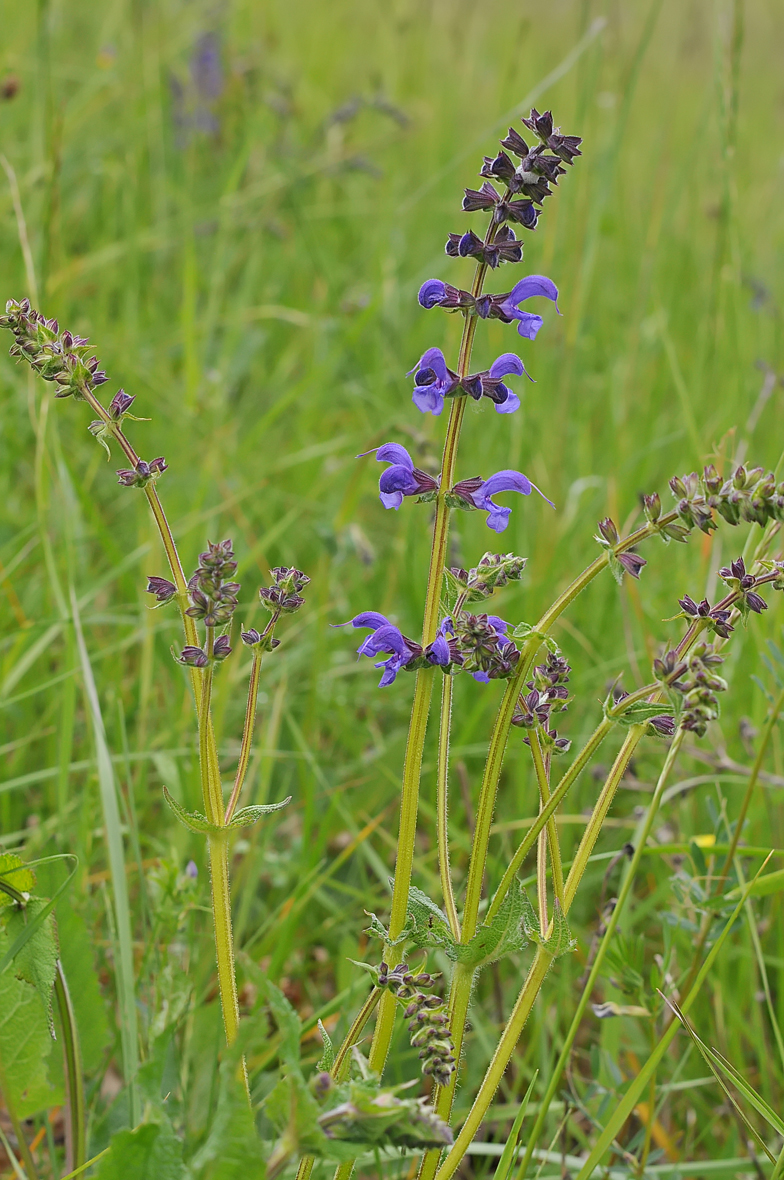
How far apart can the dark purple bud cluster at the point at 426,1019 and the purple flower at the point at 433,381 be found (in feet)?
2.07

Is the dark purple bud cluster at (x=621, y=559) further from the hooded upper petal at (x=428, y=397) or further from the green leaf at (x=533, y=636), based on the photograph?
the hooded upper petal at (x=428, y=397)

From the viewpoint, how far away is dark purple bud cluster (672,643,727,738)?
1096 mm

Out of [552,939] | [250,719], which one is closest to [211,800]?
[250,719]

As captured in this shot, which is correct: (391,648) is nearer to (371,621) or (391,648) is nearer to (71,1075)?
(371,621)

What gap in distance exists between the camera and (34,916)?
1.34 meters

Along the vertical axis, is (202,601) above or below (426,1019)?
above

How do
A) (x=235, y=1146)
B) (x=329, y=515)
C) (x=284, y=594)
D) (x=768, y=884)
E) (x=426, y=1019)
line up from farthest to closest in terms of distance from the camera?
(x=329, y=515)
(x=768, y=884)
(x=284, y=594)
(x=426, y=1019)
(x=235, y=1146)

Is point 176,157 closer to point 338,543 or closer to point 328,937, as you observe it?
point 338,543

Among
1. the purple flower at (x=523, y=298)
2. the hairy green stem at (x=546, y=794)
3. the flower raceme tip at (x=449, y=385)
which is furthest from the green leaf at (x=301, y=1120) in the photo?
the purple flower at (x=523, y=298)

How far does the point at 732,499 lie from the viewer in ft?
3.65

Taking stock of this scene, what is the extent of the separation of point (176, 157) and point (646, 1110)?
436 cm

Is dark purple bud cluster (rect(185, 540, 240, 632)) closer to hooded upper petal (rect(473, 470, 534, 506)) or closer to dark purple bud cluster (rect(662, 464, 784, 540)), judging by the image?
hooded upper petal (rect(473, 470, 534, 506))

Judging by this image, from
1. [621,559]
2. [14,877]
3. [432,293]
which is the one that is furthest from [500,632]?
[14,877]

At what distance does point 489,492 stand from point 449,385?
14 centimetres
